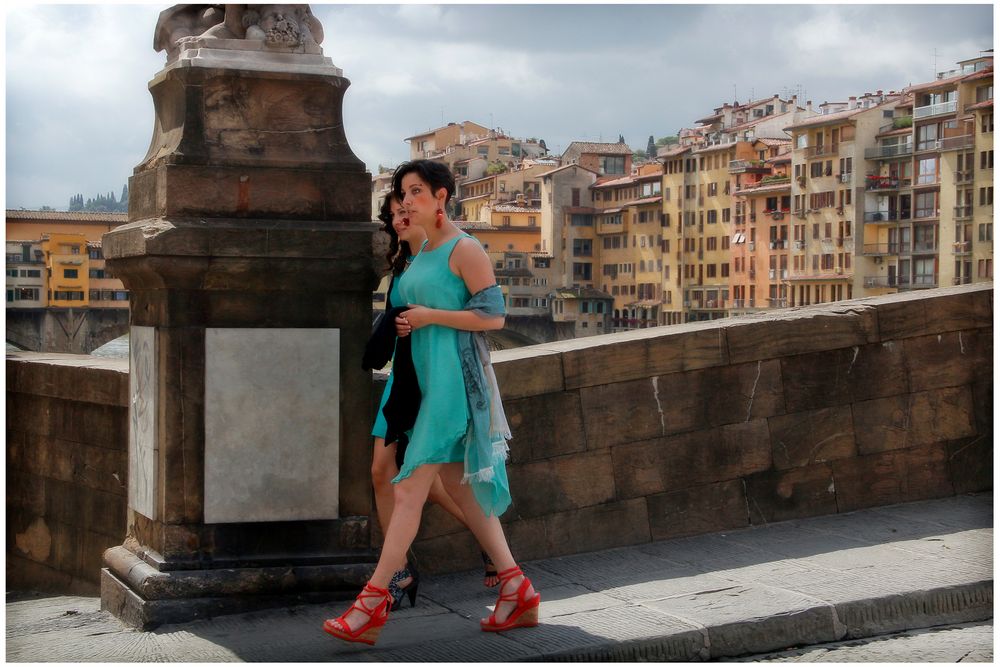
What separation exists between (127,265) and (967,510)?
373 centimetres

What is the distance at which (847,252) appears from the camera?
86188 mm

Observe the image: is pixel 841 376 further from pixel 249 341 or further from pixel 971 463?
pixel 249 341

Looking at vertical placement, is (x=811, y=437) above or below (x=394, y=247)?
below

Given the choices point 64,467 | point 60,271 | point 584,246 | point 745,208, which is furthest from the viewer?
point 584,246

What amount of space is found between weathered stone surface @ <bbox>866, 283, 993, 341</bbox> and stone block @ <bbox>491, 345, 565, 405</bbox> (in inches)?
63.8

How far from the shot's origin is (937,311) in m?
6.72

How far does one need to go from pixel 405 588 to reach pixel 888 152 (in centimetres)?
8326

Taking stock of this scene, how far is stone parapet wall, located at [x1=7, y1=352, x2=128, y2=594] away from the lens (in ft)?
22.2

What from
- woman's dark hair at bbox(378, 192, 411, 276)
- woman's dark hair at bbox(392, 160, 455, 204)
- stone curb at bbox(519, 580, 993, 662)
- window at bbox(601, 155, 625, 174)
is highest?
window at bbox(601, 155, 625, 174)

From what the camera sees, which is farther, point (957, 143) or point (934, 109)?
point (934, 109)

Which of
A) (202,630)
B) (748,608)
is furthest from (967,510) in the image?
(202,630)

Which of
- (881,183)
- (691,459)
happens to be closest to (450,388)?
(691,459)

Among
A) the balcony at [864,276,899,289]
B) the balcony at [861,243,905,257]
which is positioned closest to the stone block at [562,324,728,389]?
the balcony at [864,276,899,289]

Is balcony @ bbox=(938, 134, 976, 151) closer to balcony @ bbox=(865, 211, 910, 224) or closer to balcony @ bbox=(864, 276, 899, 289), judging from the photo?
balcony @ bbox=(865, 211, 910, 224)
